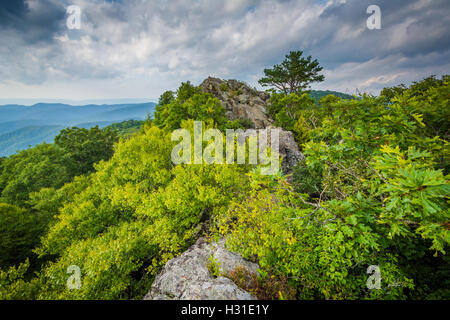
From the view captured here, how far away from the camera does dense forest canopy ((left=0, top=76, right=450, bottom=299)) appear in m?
3.95

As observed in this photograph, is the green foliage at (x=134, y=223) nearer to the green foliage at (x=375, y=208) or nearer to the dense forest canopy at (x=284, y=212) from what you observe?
the dense forest canopy at (x=284, y=212)

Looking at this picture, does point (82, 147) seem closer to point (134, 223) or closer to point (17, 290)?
point (134, 223)

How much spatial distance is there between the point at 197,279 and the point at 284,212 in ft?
16.8

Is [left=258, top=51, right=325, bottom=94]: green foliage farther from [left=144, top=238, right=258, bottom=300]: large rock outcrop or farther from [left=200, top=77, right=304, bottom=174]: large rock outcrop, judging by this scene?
[left=144, top=238, right=258, bottom=300]: large rock outcrop

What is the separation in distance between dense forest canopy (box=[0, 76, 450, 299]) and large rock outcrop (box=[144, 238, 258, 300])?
2.27 ft

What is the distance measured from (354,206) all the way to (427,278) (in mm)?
6194

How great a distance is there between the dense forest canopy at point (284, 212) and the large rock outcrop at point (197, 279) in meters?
0.69

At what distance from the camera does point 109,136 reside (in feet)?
142

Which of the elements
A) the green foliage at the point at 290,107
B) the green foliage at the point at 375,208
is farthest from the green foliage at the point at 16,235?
the green foliage at the point at 290,107

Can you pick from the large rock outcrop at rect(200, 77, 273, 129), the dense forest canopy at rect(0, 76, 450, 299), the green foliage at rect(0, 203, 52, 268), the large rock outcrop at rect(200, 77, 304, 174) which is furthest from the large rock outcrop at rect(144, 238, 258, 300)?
the large rock outcrop at rect(200, 77, 273, 129)
